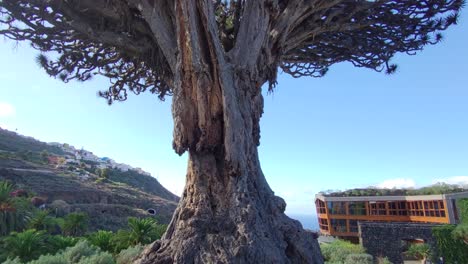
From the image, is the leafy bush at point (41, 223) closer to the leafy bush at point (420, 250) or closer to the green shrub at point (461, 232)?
the leafy bush at point (420, 250)

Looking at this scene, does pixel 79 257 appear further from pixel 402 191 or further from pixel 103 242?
pixel 402 191

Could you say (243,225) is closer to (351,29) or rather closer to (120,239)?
(351,29)

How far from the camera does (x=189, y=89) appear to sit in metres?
5.56

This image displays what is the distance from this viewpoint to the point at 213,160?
5672mm

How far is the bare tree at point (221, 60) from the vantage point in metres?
4.99

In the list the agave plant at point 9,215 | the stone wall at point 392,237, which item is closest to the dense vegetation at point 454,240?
the stone wall at point 392,237

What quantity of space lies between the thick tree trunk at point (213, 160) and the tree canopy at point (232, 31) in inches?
13.3

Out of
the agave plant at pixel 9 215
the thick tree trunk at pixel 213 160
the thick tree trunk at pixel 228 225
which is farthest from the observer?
Answer: the agave plant at pixel 9 215

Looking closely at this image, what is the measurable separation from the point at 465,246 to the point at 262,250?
64.5 feet

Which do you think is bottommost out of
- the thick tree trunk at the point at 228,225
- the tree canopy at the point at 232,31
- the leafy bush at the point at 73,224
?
the leafy bush at the point at 73,224

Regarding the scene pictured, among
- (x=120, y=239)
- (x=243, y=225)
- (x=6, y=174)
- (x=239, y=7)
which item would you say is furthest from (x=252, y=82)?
(x=6, y=174)

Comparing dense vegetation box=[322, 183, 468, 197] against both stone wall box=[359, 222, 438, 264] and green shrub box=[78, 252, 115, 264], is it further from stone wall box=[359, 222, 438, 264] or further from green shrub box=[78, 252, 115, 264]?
green shrub box=[78, 252, 115, 264]

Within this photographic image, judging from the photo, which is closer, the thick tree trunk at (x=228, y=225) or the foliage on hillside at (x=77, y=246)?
the thick tree trunk at (x=228, y=225)

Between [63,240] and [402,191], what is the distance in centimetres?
3262
